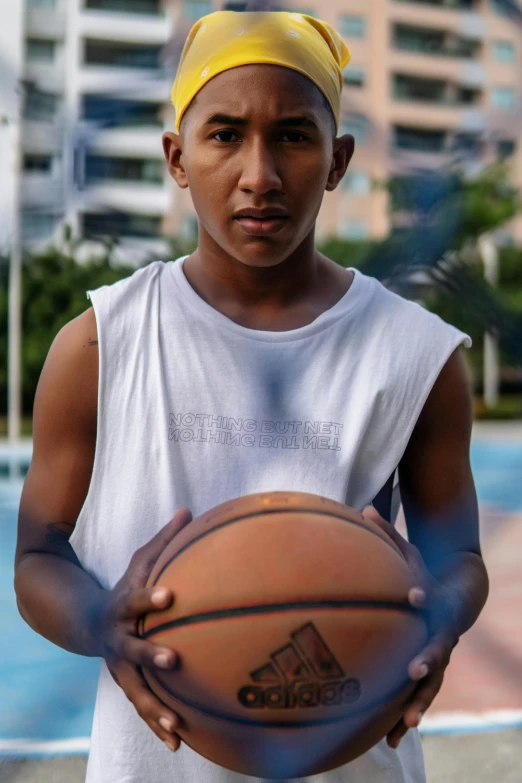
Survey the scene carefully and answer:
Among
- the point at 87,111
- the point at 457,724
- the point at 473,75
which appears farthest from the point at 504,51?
the point at 457,724

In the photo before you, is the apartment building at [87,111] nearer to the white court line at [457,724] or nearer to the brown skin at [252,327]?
the brown skin at [252,327]

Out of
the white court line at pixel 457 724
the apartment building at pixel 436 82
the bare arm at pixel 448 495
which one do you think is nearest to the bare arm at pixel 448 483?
the bare arm at pixel 448 495

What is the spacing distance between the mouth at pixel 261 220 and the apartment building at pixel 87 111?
102mm

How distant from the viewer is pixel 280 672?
2.08 ft

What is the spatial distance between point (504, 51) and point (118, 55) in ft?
0.68

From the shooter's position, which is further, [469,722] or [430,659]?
[469,722]

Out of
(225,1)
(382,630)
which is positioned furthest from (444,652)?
(225,1)

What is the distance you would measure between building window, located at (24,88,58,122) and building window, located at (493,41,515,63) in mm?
247

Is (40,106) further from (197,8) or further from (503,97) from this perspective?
(503,97)

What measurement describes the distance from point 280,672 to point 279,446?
195 millimetres

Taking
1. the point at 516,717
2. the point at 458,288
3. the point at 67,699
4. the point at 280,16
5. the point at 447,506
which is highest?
the point at 280,16

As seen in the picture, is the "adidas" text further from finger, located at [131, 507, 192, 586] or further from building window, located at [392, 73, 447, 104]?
building window, located at [392, 73, 447, 104]

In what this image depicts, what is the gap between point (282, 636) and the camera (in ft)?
2.09

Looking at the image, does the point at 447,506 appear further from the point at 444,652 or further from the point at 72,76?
the point at 72,76
